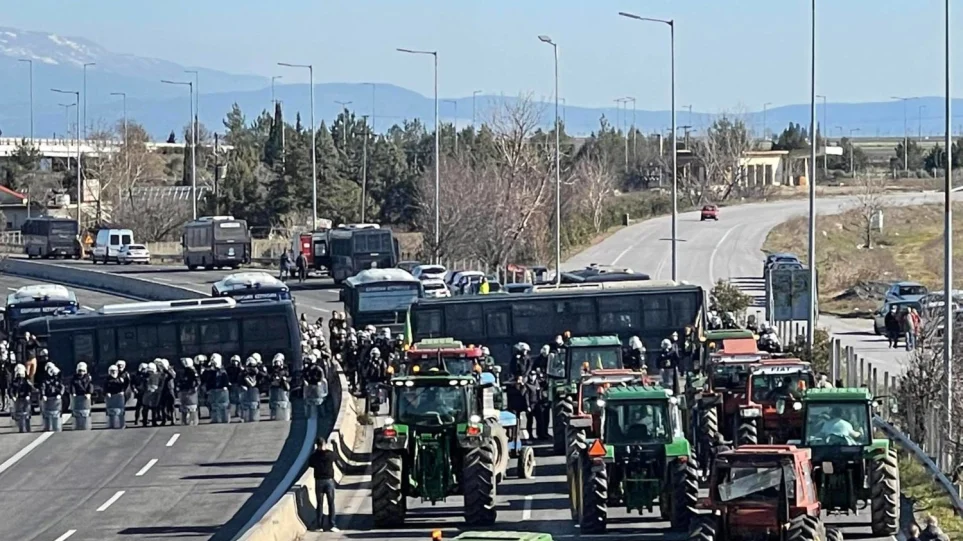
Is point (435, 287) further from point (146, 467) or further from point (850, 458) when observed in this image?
point (850, 458)

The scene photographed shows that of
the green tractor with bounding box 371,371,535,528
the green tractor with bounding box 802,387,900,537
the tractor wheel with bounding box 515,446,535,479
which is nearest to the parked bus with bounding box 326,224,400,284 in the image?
the tractor wheel with bounding box 515,446,535,479

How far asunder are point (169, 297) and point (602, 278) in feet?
75.5

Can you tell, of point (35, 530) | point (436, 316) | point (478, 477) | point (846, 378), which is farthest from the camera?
point (436, 316)

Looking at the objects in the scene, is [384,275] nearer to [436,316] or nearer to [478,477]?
[436,316]

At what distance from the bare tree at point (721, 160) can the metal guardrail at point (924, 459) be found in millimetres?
97336

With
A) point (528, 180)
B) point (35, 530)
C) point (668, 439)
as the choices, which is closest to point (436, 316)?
point (35, 530)

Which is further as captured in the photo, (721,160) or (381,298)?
(721,160)

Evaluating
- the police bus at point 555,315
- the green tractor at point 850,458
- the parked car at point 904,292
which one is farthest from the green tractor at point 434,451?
the parked car at point 904,292

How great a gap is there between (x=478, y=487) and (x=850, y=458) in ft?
15.9

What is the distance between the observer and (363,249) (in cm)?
7094

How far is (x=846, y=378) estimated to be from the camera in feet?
122

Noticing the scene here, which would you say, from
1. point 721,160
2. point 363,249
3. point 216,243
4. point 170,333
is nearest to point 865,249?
point 363,249

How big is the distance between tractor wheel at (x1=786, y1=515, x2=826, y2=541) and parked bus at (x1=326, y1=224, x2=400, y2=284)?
53.3 m

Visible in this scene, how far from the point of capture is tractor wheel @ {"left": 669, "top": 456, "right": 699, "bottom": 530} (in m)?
21.1
